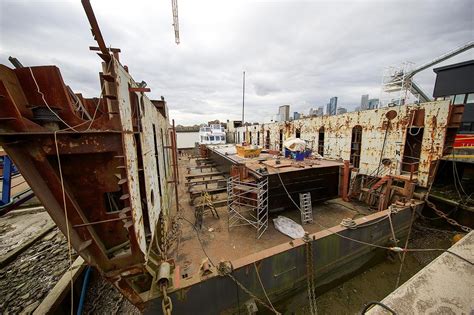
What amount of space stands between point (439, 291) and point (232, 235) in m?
4.40

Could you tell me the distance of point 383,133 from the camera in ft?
26.1

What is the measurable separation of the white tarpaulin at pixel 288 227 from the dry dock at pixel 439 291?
8.80 feet

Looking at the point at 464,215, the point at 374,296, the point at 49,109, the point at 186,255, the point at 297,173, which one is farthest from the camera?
the point at 464,215

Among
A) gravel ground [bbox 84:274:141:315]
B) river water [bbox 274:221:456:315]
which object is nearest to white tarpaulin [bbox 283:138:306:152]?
river water [bbox 274:221:456:315]

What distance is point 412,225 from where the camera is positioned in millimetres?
7094

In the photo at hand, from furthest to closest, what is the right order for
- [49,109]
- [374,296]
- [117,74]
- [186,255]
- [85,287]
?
[374,296]
[186,255]
[85,287]
[117,74]
[49,109]

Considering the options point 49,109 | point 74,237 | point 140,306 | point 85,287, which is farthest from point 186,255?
point 49,109

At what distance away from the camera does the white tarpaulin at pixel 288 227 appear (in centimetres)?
531

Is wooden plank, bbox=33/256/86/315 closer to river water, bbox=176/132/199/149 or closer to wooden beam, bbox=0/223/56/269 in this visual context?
wooden beam, bbox=0/223/56/269

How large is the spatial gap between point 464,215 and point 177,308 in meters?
11.4

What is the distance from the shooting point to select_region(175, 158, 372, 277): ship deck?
453cm

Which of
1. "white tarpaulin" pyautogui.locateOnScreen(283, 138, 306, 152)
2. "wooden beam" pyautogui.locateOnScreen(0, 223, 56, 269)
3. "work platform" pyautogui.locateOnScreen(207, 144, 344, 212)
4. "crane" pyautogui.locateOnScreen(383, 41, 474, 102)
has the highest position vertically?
"crane" pyautogui.locateOnScreen(383, 41, 474, 102)

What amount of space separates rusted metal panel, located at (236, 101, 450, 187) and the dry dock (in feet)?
16.4

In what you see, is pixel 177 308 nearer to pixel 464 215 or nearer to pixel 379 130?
pixel 379 130
